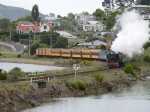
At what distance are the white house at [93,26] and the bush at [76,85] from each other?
107006 millimetres

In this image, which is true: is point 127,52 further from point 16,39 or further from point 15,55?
point 16,39

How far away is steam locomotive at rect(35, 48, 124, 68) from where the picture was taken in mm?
74375

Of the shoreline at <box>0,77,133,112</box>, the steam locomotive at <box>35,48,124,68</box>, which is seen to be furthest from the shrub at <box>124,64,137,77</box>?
the shoreline at <box>0,77,133,112</box>

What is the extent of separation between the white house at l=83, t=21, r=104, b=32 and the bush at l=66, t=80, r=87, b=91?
10701 centimetres

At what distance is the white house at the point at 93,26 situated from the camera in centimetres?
16570

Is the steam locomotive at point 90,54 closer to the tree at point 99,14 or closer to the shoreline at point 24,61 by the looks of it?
the shoreline at point 24,61

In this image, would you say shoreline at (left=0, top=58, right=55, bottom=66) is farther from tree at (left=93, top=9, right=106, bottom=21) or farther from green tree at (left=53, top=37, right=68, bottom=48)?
tree at (left=93, top=9, right=106, bottom=21)

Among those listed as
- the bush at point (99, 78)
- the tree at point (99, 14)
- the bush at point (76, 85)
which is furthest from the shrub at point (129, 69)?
the tree at point (99, 14)

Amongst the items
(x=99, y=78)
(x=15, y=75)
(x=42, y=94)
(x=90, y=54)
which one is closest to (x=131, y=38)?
(x=90, y=54)

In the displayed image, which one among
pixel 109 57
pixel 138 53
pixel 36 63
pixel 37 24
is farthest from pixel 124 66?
→ pixel 37 24

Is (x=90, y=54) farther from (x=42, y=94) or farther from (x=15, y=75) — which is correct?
(x=42, y=94)

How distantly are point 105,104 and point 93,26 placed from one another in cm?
12599

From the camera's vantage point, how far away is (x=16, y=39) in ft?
440

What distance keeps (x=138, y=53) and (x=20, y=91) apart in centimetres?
3754
